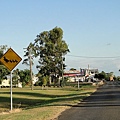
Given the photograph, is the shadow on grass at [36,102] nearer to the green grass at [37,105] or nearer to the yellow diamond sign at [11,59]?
the green grass at [37,105]

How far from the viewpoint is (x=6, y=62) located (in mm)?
20391

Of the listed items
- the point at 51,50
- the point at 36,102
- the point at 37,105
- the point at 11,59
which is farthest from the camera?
the point at 51,50

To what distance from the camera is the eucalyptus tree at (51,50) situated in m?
100

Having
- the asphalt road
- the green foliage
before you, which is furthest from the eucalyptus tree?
the asphalt road

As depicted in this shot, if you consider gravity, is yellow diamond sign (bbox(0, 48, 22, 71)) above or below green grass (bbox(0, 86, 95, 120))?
above

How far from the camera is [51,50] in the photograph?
3967 inches

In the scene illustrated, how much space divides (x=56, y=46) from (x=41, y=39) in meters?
4.87

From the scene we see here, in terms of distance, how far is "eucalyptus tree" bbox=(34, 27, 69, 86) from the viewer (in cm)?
10025

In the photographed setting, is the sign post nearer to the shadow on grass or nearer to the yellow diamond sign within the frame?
the yellow diamond sign

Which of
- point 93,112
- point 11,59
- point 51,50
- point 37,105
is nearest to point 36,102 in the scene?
point 37,105

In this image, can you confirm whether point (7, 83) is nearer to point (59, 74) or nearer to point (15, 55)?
point (59, 74)

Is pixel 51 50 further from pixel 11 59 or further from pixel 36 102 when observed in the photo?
pixel 11 59

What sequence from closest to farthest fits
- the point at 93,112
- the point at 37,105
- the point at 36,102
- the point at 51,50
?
the point at 93,112
the point at 37,105
the point at 36,102
the point at 51,50

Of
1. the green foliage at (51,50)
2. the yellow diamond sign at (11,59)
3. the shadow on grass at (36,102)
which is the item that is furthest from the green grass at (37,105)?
the green foliage at (51,50)
